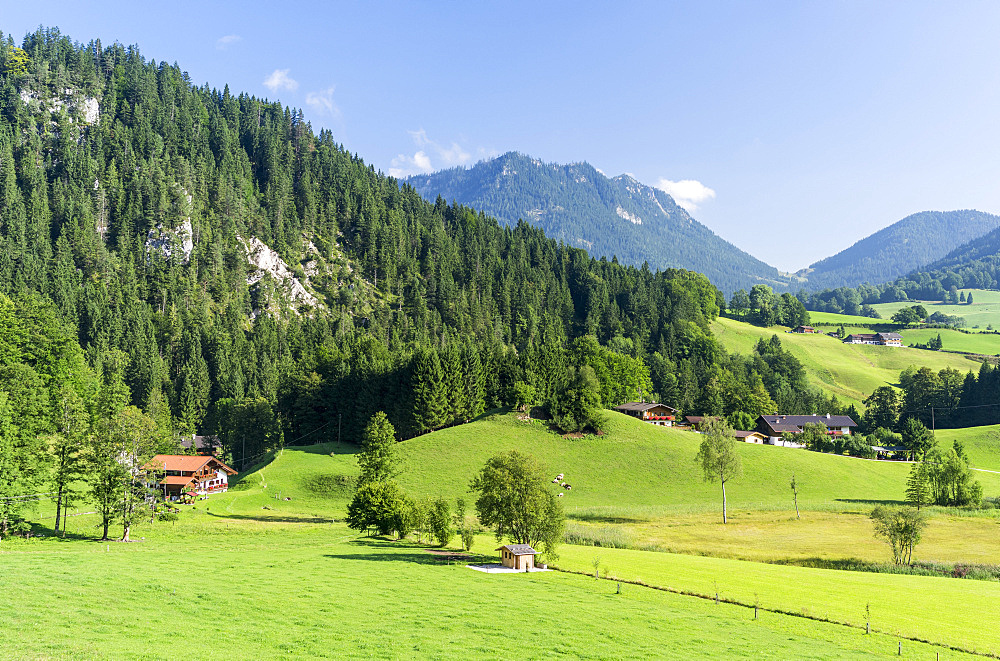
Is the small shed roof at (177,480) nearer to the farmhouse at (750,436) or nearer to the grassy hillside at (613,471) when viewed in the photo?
the grassy hillside at (613,471)

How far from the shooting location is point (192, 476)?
98562mm

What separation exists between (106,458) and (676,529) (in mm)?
63201

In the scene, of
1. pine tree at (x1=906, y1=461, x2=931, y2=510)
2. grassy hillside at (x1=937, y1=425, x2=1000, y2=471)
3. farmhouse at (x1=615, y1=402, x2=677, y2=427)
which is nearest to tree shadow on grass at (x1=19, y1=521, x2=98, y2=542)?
pine tree at (x1=906, y1=461, x2=931, y2=510)

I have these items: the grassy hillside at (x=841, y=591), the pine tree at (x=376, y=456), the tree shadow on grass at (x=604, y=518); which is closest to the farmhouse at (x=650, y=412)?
the tree shadow on grass at (x=604, y=518)

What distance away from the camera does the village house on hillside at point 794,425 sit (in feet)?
490

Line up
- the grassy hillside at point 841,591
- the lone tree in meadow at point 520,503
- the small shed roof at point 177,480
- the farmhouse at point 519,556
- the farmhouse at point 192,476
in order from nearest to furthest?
1. the grassy hillside at point 841,591
2. the farmhouse at point 519,556
3. the lone tree in meadow at point 520,503
4. the small shed roof at point 177,480
5. the farmhouse at point 192,476

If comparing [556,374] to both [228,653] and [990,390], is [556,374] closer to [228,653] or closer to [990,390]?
[228,653]

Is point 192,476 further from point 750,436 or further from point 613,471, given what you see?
point 750,436

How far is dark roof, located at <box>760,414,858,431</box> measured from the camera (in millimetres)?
154500

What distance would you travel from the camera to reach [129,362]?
144 meters

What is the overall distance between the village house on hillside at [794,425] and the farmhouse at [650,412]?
79.4 ft

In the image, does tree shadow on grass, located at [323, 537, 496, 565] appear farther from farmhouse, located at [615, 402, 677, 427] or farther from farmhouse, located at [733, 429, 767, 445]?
farmhouse, located at [733, 429, 767, 445]

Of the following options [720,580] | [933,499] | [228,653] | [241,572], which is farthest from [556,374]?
[228,653]

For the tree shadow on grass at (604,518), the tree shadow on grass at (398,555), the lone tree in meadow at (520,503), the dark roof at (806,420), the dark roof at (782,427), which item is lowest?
the tree shadow on grass at (604,518)
